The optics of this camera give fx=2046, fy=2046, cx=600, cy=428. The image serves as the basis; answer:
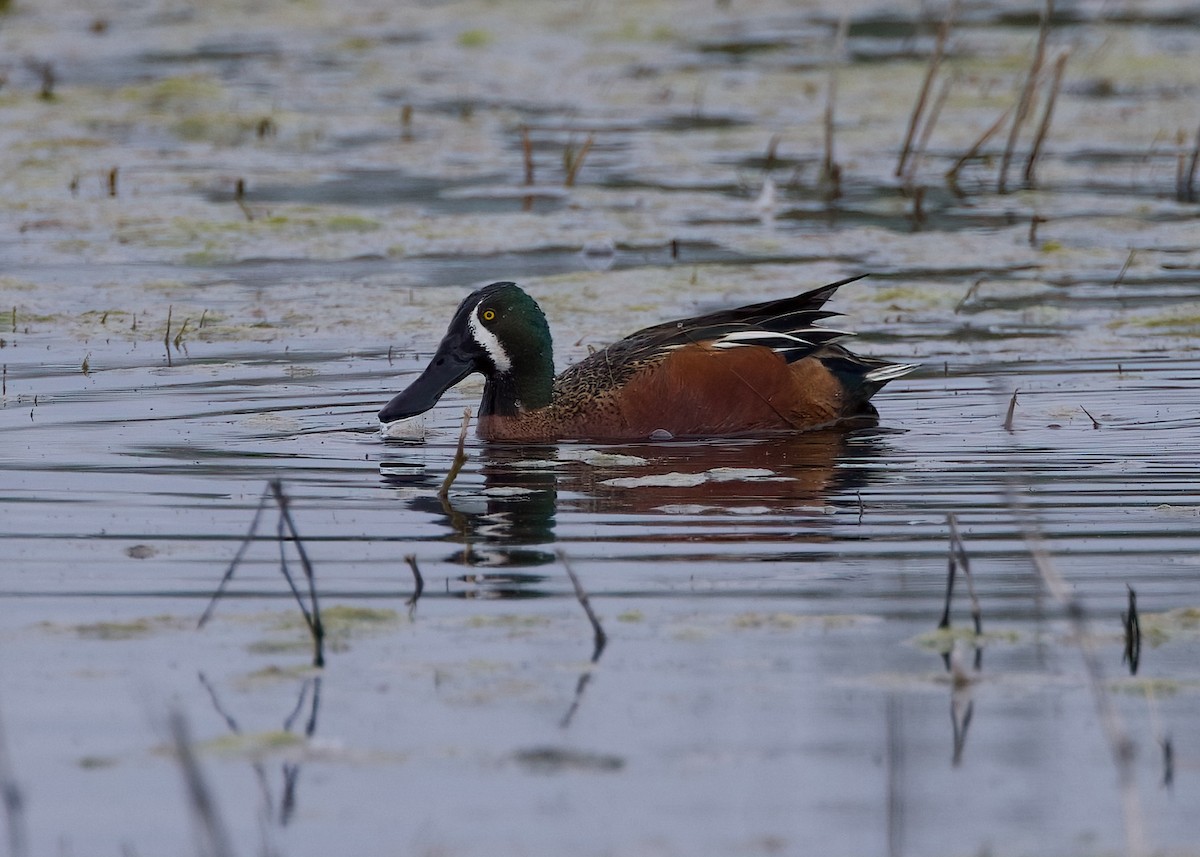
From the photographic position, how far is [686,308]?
9852 mm

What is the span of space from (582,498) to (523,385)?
1426 millimetres

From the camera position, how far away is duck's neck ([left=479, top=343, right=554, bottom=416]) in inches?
302

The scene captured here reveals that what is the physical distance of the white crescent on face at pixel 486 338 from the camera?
7.66 m

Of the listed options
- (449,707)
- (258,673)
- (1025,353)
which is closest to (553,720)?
(449,707)

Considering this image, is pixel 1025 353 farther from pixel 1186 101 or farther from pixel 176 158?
pixel 1186 101

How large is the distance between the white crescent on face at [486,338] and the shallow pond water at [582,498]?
1.06 feet

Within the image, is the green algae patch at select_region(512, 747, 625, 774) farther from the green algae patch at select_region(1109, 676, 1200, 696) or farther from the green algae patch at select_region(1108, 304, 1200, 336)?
the green algae patch at select_region(1108, 304, 1200, 336)

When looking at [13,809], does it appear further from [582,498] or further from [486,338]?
[486,338]

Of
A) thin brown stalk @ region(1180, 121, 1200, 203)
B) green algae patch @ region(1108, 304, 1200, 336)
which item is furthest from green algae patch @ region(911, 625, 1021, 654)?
thin brown stalk @ region(1180, 121, 1200, 203)

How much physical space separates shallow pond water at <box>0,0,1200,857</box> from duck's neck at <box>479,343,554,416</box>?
0.68 ft

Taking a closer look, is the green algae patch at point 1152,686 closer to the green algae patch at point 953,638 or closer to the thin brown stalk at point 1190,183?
the green algae patch at point 953,638

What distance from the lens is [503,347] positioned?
7699 mm

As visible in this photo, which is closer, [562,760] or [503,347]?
[562,760]

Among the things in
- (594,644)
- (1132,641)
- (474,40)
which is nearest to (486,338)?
(594,644)
